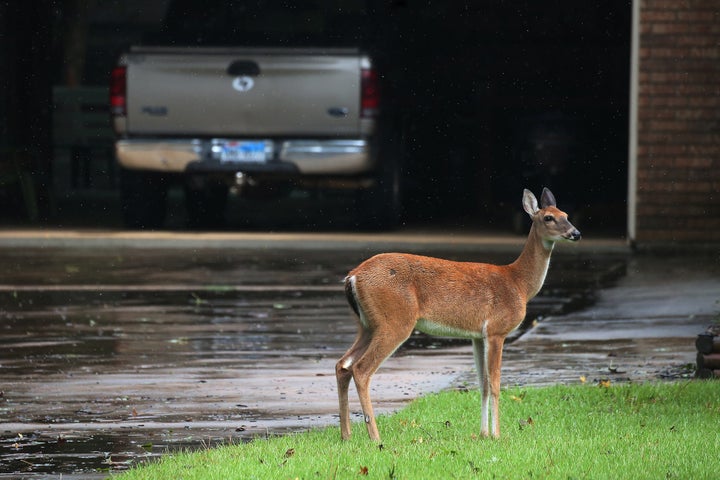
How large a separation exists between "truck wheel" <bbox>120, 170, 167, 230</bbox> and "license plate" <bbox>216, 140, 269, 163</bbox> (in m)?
1.42

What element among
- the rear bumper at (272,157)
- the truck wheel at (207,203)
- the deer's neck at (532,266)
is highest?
the deer's neck at (532,266)

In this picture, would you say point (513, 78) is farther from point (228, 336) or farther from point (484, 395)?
point (484, 395)

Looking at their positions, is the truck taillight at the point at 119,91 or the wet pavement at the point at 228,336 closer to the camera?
the wet pavement at the point at 228,336

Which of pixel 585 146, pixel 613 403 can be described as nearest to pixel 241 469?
pixel 613 403

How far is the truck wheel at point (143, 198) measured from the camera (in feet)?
65.0

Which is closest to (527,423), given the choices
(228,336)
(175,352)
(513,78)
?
(175,352)

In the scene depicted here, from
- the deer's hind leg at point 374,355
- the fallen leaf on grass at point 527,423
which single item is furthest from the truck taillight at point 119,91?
the deer's hind leg at point 374,355

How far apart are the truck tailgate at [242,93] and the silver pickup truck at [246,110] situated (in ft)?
0.04

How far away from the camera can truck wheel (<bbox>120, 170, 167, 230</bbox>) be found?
19.8 meters

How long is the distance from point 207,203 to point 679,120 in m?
7.14

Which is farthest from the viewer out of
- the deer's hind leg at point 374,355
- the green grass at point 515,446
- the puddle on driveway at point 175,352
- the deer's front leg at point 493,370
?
the puddle on driveway at point 175,352

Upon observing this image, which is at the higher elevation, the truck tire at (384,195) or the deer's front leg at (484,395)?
the deer's front leg at (484,395)

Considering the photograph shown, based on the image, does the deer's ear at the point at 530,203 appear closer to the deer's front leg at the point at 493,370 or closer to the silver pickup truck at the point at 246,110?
the deer's front leg at the point at 493,370

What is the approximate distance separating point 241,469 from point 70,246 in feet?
41.0
